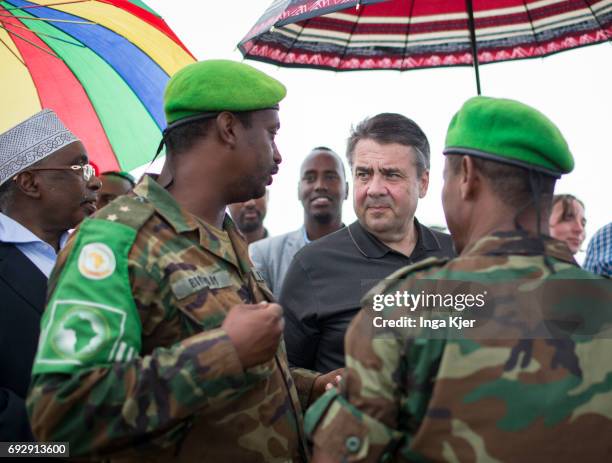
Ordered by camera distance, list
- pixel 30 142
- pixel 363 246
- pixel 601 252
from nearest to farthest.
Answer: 1. pixel 30 142
2. pixel 363 246
3. pixel 601 252

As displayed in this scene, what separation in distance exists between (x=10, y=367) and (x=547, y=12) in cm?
366

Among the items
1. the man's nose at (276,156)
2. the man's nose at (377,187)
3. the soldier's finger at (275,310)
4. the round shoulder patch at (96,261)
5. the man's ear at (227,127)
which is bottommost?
the soldier's finger at (275,310)

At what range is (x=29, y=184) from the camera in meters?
3.48

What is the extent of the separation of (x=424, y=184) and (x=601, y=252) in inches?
38.9

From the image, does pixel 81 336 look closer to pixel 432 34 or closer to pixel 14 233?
pixel 14 233

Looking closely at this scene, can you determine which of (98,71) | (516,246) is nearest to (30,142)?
(98,71)

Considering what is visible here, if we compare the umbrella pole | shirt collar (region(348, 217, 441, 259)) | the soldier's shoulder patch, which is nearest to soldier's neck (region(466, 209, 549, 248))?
the soldier's shoulder patch

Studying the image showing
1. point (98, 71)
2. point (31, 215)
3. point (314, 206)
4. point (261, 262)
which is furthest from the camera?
point (314, 206)

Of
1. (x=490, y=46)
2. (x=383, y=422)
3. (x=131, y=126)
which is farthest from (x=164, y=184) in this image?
(x=490, y=46)

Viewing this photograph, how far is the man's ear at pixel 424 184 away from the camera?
4004mm

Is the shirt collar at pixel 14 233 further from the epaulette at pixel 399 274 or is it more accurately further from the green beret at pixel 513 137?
the green beret at pixel 513 137

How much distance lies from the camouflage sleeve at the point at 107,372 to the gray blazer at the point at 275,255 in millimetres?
3285

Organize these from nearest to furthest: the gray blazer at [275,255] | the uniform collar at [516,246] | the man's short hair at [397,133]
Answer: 1. the uniform collar at [516,246]
2. the man's short hair at [397,133]
3. the gray blazer at [275,255]

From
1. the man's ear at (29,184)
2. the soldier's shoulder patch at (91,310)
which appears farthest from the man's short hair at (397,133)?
the soldier's shoulder patch at (91,310)
